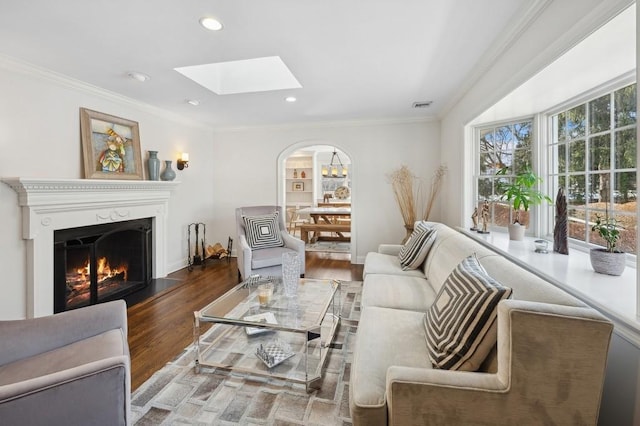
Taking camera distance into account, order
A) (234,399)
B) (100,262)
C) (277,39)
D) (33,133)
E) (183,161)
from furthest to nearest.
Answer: (183,161) < (100,262) < (33,133) < (277,39) < (234,399)

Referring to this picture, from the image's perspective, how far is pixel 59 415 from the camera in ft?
3.52

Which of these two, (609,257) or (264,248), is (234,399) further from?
(264,248)

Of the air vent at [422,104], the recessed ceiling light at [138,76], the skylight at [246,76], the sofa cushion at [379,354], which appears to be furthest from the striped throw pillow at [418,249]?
the recessed ceiling light at [138,76]

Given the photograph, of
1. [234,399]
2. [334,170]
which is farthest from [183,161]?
[334,170]

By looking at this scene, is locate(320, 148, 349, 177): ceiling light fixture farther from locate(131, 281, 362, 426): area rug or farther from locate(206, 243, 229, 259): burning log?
locate(131, 281, 362, 426): area rug

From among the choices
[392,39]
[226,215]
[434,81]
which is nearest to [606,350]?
[392,39]

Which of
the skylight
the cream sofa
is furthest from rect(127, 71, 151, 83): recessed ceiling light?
the cream sofa

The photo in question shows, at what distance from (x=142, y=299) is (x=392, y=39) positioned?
3547mm

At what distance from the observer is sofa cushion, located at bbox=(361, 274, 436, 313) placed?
2029 millimetres

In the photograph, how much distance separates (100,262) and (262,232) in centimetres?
188

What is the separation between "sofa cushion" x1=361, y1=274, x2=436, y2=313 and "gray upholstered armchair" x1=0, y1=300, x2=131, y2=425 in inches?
56.7

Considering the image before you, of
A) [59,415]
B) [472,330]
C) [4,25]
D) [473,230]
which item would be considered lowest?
[59,415]

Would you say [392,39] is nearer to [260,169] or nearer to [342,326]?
[342,326]

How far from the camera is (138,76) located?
2.81 metres
